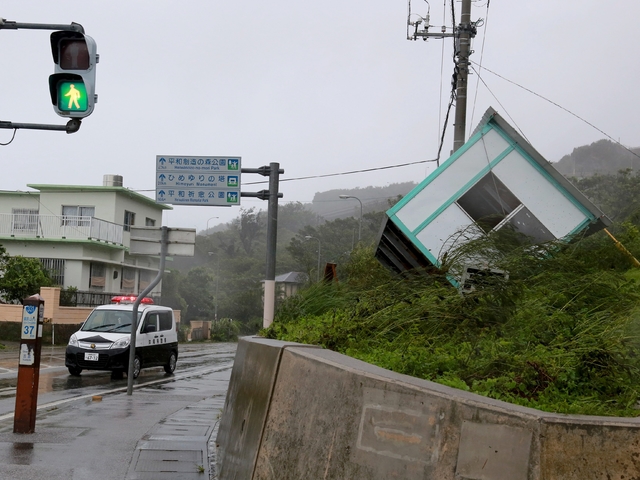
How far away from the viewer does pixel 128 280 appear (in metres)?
47.0

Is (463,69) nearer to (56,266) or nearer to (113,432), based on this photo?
(113,432)

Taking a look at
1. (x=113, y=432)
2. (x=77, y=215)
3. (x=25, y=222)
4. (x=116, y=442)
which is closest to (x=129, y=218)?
(x=77, y=215)

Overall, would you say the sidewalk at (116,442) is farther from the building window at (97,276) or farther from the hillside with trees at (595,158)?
the hillside with trees at (595,158)

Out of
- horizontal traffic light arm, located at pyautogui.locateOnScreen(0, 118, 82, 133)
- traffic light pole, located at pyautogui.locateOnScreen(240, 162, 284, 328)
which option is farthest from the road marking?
horizontal traffic light arm, located at pyautogui.locateOnScreen(0, 118, 82, 133)

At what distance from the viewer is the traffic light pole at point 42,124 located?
29.2 ft

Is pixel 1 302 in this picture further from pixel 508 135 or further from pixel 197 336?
pixel 508 135

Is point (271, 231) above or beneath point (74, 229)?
beneath

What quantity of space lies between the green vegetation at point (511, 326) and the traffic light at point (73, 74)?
3.44 meters

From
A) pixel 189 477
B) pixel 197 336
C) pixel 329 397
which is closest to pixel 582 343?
pixel 329 397

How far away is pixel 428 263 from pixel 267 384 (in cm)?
576

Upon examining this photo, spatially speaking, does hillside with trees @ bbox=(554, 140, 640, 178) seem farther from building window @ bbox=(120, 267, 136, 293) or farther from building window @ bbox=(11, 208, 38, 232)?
building window @ bbox=(11, 208, 38, 232)

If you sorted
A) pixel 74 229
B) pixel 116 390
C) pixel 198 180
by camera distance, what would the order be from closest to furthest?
pixel 116 390
pixel 198 180
pixel 74 229

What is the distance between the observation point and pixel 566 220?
11.1 m

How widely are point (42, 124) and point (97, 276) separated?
35.0 m
